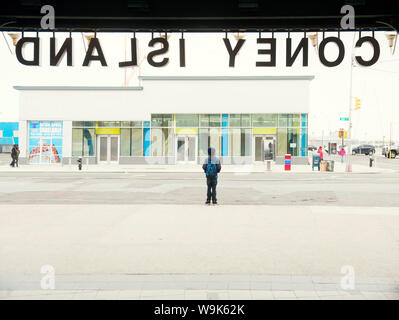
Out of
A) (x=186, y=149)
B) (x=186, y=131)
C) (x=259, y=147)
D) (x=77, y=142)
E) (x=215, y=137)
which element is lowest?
(x=186, y=149)

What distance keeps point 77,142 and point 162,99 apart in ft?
27.5

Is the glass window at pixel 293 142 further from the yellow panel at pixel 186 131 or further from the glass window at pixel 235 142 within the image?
the yellow panel at pixel 186 131

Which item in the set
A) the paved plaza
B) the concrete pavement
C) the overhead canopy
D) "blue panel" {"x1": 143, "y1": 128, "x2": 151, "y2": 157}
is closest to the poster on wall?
"blue panel" {"x1": 143, "y1": 128, "x2": 151, "y2": 157}

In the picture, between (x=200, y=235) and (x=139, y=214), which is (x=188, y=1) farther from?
(x=139, y=214)

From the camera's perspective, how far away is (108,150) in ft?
128

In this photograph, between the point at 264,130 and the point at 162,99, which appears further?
the point at 264,130

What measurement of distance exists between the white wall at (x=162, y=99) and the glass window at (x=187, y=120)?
478mm

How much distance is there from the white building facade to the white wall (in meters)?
0.09

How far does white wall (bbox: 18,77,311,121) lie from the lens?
37625 millimetres

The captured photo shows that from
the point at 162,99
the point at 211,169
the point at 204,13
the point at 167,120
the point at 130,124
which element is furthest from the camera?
the point at 167,120

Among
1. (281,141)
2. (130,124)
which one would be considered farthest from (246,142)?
(130,124)

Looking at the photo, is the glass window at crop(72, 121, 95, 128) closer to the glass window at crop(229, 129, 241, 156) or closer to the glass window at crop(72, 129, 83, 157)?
the glass window at crop(72, 129, 83, 157)

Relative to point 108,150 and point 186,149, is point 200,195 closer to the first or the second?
point 186,149

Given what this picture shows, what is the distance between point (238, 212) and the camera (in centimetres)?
1148
